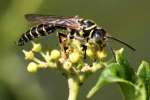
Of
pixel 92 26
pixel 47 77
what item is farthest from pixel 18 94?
pixel 47 77

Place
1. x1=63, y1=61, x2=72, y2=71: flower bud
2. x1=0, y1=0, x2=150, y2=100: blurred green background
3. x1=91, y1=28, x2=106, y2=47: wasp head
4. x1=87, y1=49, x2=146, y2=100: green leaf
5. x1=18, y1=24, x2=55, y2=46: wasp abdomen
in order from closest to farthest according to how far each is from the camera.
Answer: x1=87, y1=49, x2=146, y2=100: green leaf → x1=63, y1=61, x2=72, y2=71: flower bud → x1=91, y1=28, x2=106, y2=47: wasp head → x1=18, y1=24, x2=55, y2=46: wasp abdomen → x1=0, y1=0, x2=150, y2=100: blurred green background

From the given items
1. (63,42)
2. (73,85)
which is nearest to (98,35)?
(63,42)

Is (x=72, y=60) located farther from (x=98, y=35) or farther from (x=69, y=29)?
(x=69, y=29)

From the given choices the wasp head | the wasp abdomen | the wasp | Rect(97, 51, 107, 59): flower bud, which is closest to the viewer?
Rect(97, 51, 107, 59): flower bud

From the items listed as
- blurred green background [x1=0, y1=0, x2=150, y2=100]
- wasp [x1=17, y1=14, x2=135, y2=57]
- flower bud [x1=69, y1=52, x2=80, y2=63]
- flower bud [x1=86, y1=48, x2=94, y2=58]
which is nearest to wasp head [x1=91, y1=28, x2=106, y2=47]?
wasp [x1=17, y1=14, x2=135, y2=57]

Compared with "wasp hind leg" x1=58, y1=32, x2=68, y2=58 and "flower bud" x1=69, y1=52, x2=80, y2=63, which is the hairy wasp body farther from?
"flower bud" x1=69, y1=52, x2=80, y2=63

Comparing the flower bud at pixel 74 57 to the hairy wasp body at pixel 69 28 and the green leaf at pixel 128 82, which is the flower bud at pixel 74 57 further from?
the hairy wasp body at pixel 69 28

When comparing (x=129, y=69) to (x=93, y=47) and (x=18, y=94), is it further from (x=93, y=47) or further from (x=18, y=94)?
(x=18, y=94)
